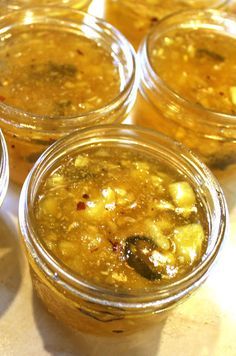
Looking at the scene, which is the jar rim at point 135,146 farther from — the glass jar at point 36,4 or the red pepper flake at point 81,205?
the glass jar at point 36,4

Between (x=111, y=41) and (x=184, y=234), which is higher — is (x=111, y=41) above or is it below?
above

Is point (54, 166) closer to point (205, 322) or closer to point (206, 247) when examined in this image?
point (206, 247)

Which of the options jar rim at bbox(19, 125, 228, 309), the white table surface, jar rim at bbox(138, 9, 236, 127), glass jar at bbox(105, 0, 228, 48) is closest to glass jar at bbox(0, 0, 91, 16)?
glass jar at bbox(105, 0, 228, 48)

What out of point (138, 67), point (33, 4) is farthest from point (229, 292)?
point (33, 4)

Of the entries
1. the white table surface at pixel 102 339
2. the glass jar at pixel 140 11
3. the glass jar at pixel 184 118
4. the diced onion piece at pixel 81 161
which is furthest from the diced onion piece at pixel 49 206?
the glass jar at pixel 140 11

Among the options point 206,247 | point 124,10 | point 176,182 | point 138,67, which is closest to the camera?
point 206,247

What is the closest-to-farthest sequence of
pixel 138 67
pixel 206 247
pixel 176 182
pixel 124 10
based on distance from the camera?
pixel 206 247 → pixel 176 182 → pixel 138 67 → pixel 124 10

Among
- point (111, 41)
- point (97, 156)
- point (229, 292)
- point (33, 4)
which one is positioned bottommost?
point (229, 292)

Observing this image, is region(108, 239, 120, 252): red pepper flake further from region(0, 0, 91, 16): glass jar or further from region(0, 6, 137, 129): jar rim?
region(0, 0, 91, 16): glass jar
